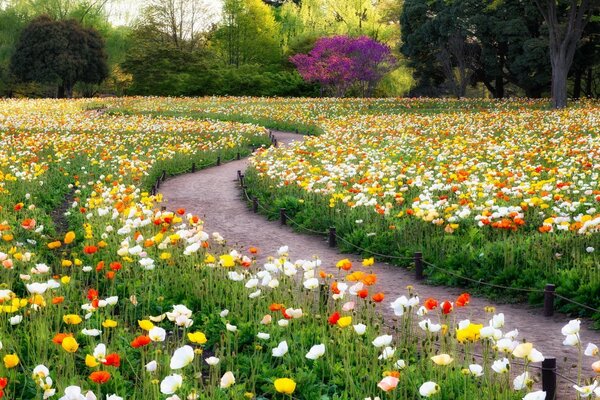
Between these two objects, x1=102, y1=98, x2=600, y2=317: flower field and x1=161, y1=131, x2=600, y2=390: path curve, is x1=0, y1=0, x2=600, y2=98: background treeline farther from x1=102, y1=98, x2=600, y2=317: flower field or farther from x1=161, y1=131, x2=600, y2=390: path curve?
x1=161, y1=131, x2=600, y2=390: path curve

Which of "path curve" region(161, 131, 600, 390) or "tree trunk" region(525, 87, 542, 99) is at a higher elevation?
"tree trunk" region(525, 87, 542, 99)

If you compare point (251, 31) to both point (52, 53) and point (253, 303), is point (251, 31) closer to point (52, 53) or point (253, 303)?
point (52, 53)

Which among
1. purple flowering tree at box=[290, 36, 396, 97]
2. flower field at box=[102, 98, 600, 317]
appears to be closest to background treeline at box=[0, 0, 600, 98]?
purple flowering tree at box=[290, 36, 396, 97]

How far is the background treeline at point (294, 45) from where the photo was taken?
37378 mm

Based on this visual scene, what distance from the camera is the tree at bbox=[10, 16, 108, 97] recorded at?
55.1m

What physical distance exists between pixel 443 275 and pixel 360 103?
2913 cm

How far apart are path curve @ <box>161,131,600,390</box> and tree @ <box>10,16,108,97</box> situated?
4281 cm

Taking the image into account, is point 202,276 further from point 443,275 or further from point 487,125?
point 487,125

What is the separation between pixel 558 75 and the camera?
1120 inches

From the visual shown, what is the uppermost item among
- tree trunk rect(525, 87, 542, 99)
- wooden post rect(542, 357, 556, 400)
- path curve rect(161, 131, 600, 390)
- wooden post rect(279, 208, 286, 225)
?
tree trunk rect(525, 87, 542, 99)

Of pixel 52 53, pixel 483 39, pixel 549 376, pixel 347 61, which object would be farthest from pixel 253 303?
pixel 52 53

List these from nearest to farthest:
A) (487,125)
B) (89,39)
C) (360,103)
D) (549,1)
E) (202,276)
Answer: (202,276) < (487,125) < (549,1) < (360,103) < (89,39)

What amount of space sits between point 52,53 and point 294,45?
2062cm

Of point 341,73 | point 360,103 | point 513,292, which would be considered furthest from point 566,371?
point 341,73
